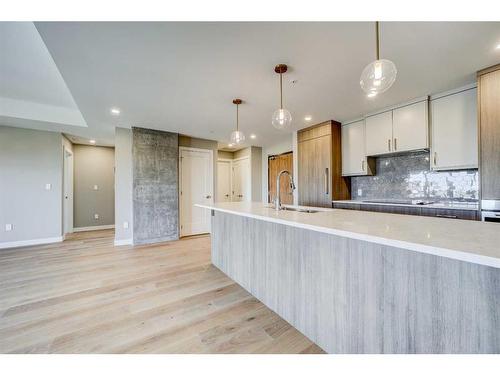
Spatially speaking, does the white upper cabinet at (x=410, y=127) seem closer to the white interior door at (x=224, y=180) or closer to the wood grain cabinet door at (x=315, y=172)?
the wood grain cabinet door at (x=315, y=172)

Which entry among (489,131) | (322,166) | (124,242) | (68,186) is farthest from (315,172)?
(68,186)

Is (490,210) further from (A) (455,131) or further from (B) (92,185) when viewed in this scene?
(B) (92,185)

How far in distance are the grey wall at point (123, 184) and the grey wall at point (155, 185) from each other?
19 centimetres

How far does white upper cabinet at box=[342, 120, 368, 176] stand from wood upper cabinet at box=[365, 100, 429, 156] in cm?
15

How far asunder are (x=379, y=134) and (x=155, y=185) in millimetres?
4253

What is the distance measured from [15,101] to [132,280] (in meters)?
3.71

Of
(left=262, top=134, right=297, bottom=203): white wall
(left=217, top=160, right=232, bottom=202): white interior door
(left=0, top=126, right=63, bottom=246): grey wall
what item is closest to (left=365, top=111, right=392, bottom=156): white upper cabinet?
(left=262, top=134, right=297, bottom=203): white wall

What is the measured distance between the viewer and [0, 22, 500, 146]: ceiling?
1.66 metres

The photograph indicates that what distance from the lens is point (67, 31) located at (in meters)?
1.67

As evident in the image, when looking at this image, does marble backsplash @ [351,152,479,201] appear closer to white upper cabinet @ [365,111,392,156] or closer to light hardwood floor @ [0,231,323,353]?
white upper cabinet @ [365,111,392,156]

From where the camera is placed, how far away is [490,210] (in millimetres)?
2184

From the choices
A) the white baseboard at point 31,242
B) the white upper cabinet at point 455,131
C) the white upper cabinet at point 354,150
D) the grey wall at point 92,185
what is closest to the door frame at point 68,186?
the grey wall at point 92,185

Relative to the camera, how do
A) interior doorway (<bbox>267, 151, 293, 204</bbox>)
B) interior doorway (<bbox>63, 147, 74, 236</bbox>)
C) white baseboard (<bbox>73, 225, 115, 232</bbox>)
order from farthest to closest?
1. white baseboard (<bbox>73, 225, 115, 232</bbox>)
2. interior doorway (<bbox>267, 151, 293, 204</bbox>)
3. interior doorway (<bbox>63, 147, 74, 236</bbox>)
